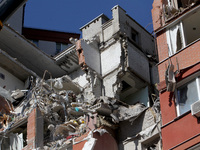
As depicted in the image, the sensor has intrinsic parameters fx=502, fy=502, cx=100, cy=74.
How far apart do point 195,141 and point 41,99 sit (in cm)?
1236

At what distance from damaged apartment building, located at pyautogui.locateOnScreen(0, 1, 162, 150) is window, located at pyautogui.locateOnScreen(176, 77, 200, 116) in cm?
320

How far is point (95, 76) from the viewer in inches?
1111

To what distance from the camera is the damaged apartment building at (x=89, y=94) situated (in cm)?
1942

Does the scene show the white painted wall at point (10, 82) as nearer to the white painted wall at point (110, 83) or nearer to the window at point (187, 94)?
the white painted wall at point (110, 83)

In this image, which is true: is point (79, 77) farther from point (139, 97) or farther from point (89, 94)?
point (139, 97)

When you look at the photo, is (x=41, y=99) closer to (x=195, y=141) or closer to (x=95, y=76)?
(x=95, y=76)

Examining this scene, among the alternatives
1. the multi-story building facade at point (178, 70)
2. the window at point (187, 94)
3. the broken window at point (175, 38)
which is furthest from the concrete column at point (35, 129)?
the window at point (187, 94)

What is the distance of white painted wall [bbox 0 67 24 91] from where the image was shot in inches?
1243

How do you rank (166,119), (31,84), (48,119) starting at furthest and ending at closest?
1. (31,84)
2. (48,119)
3. (166,119)

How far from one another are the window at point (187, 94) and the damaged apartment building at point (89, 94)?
3.20 m

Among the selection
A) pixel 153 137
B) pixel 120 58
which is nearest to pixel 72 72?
pixel 120 58

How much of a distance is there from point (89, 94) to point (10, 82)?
667cm

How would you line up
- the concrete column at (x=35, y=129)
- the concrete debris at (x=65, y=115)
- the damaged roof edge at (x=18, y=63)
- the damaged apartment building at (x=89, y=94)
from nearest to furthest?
the damaged apartment building at (x=89, y=94), the concrete debris at (x=65, y=115), the concrete column at (x=35, y=129), the damaged roof edge at (x=18, y=63)

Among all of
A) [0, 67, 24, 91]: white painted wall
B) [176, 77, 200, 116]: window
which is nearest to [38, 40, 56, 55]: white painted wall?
[0, 67, 24, 91]: white painted wall
